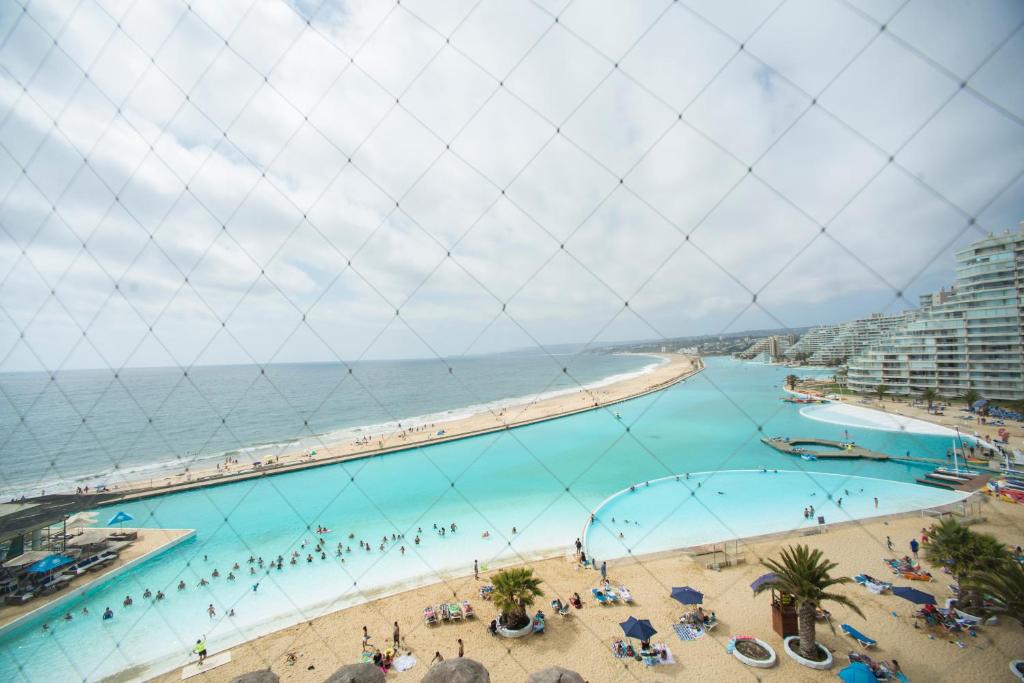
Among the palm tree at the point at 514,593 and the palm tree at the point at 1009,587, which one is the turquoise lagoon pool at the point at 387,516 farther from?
the palm tree at the point at 1009,587

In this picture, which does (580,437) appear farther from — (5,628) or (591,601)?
(5,628)

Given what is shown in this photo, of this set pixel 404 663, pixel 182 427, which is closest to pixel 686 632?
pixel 404 663

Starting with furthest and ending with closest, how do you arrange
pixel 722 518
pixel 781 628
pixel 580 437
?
pixel 580 437, pixel 722 518, pixel 781 628

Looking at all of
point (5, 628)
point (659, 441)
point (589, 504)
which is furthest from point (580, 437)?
point (5, 628)

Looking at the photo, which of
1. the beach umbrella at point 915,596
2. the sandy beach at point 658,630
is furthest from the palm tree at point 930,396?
the beach umbrella at point 915,596

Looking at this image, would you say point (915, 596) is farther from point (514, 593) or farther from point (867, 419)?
point (867, 419)

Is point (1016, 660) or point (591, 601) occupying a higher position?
point (591, 601)

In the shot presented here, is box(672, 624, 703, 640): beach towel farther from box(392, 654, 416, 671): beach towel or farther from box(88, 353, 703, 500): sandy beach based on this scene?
box(88, 353, 703, 500): sandy beach

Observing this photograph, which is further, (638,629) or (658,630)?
(658,630)
